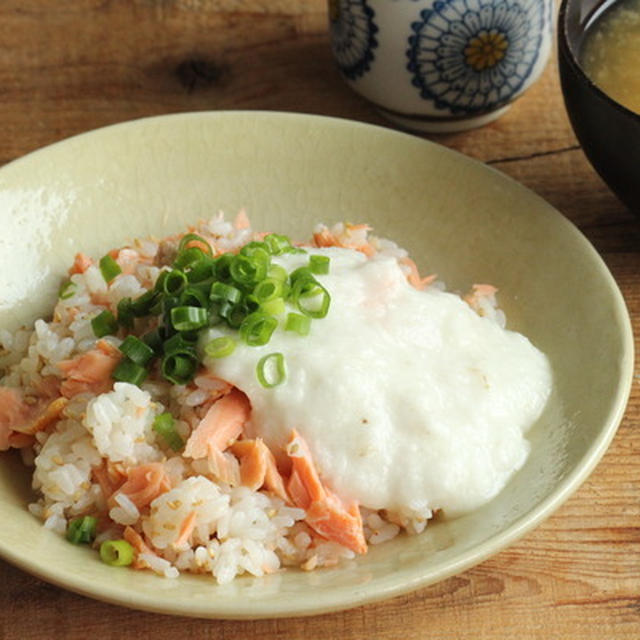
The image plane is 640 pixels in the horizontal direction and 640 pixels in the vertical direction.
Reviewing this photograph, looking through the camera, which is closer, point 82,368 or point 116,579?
point 116,579

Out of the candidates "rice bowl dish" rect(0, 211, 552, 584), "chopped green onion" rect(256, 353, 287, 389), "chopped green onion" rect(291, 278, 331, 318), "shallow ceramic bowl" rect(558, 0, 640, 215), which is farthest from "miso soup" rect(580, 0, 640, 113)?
"chopped green onion" rect(256, 353, 287, 389)

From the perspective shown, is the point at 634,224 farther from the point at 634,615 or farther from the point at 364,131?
the point at 634,615

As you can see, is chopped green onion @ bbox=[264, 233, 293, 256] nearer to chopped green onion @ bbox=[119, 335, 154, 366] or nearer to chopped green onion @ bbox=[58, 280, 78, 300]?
chopped green onion @ bbox=[119, 335, 154, 366]

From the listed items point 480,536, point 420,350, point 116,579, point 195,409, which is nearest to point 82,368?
point 195,409

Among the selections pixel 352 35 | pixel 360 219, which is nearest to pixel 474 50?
pixel 352 35

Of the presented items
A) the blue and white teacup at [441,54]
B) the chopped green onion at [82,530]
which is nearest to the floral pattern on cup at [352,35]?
the blue and white teacup at [441,54]

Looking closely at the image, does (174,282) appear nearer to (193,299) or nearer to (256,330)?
(193,299)

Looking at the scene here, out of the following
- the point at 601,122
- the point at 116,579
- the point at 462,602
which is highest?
the point at 601,122
